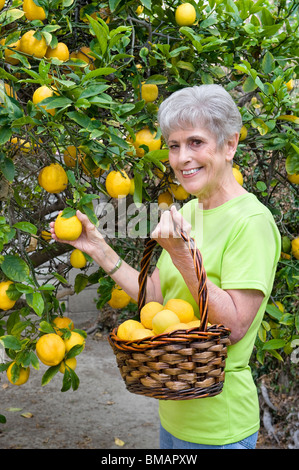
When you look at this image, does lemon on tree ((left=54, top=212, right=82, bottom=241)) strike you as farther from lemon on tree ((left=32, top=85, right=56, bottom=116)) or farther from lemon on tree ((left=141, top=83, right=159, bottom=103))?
lemon on tree ((left=141, top=83, right=159, bottom=103))

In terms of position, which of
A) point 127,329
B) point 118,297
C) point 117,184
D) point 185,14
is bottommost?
point 118,297

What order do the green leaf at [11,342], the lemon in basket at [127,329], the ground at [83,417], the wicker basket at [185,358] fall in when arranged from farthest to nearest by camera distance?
1. the ground at [83,417]
2. the green leaf at [11,342]
3. the lemon in basket at [127,329]
4. the wicker basket at [185,358]

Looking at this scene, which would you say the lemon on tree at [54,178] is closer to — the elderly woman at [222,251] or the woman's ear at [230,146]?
the elderly woman at [222,251]

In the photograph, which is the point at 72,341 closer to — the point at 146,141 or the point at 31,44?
the point at 146,141

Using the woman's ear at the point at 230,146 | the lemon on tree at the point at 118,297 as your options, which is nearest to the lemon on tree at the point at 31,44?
the woman's ear at the point at 230,146

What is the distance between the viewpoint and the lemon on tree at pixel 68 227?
155 centimetres

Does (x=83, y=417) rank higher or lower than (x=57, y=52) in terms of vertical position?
lower

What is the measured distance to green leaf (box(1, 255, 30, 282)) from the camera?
1579mm

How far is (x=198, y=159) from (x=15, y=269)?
65cm

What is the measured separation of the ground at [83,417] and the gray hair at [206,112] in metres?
2.72

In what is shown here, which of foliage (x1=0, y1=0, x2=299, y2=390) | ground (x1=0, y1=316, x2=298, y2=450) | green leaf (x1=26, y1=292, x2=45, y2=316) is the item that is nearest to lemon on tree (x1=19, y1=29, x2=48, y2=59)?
foliage (x1=0, y1=0, x2=299, y2=390)

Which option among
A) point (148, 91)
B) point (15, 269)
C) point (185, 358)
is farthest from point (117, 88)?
point (185, 358)

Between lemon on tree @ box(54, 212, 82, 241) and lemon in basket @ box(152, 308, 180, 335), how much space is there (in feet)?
1.25

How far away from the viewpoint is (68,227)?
155 cm
